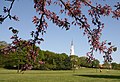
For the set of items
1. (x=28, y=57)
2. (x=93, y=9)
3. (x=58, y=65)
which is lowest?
(x=28, y=57)

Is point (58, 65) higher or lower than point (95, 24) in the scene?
higher

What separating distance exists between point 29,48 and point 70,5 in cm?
170

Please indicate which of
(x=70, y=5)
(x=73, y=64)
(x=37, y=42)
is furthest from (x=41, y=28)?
(x=73, y=64)

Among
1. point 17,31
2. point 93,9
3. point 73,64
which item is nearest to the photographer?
point 17,31

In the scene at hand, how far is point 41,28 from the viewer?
8758 mm

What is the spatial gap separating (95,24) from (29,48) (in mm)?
1930

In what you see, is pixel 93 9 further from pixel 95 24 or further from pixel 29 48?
pixel 29 48

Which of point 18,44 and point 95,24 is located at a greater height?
point 95,24

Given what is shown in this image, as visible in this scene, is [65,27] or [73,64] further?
[73,64]

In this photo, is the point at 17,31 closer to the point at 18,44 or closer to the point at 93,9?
the point at 18,44

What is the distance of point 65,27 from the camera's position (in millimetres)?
8703

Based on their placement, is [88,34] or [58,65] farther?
[58,65]

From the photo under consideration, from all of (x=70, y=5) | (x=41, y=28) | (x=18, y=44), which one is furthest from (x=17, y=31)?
(x=70, y=5)

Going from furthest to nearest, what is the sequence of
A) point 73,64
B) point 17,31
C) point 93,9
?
1. point 73,64
2. point 93,9
3. point 17,31
